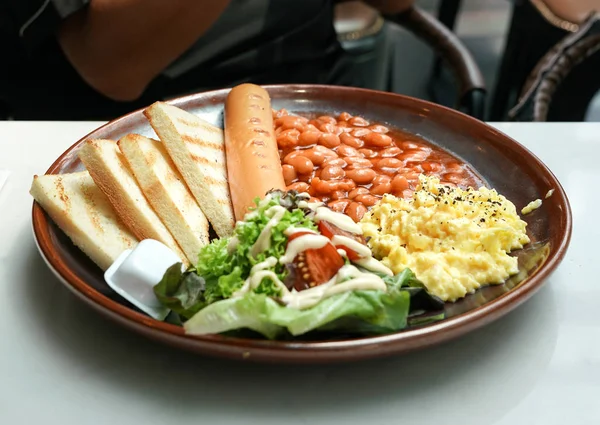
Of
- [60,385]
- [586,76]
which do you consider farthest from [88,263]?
[586,76]

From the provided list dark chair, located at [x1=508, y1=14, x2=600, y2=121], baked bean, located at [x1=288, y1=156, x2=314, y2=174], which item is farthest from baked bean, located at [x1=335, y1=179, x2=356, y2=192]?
dark chair, located at [x1=508, y1=14, x2=600, y2=121]

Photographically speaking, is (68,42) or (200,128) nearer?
(200,128)

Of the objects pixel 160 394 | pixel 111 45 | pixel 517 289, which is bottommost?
pixel 160 394

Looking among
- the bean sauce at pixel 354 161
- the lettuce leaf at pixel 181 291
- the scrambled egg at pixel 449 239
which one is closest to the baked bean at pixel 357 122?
the bean sauce at pixel 354 161

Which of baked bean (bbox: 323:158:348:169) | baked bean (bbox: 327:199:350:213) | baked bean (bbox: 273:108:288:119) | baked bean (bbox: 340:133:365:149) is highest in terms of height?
baked bean (bbox: 273:108:288:119)

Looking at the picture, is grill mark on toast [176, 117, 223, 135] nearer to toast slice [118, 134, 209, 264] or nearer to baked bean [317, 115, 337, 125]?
toast slice [118, 134, 209, 264]

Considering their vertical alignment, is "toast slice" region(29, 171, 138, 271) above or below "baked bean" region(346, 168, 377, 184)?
above

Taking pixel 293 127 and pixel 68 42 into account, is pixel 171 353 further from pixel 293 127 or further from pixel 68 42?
pixel 68 42
